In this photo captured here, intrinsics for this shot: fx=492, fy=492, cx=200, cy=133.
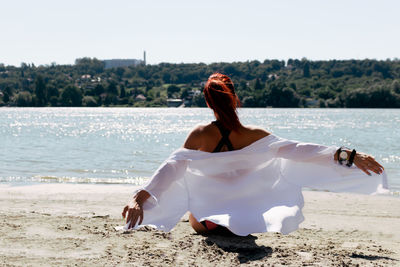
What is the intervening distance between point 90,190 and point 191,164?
6.90 metres

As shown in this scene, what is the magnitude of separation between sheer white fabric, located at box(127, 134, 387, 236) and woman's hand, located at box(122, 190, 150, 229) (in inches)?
12.2

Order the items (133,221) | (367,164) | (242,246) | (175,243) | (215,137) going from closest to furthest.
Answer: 1. (133,221)
2. (367,164)
3. (215,137)
4. (242,246)
5. (175,243)

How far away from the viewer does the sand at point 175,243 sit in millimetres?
4648

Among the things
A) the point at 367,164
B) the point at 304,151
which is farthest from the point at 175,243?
the point at 367,164

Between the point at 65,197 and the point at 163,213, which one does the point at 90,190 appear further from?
the point at 163,213

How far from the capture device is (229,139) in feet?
16.2

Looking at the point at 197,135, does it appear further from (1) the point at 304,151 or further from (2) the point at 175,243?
(2) the point at 175,243

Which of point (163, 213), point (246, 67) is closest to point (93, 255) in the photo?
point (163, 213)

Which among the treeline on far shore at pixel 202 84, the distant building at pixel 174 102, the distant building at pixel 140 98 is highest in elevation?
the treeline on far shore at pixel 202 84

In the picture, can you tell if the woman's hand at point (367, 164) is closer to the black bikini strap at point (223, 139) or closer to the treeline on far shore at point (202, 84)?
the black bikini strap at point (223, 139)

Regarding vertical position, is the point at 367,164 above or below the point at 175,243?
above

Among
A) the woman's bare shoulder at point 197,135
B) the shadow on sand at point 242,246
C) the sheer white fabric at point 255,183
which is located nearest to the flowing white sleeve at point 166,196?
the sheer white fabric at point 255,183

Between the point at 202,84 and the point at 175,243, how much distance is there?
14625 cm

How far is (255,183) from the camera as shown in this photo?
512cm
